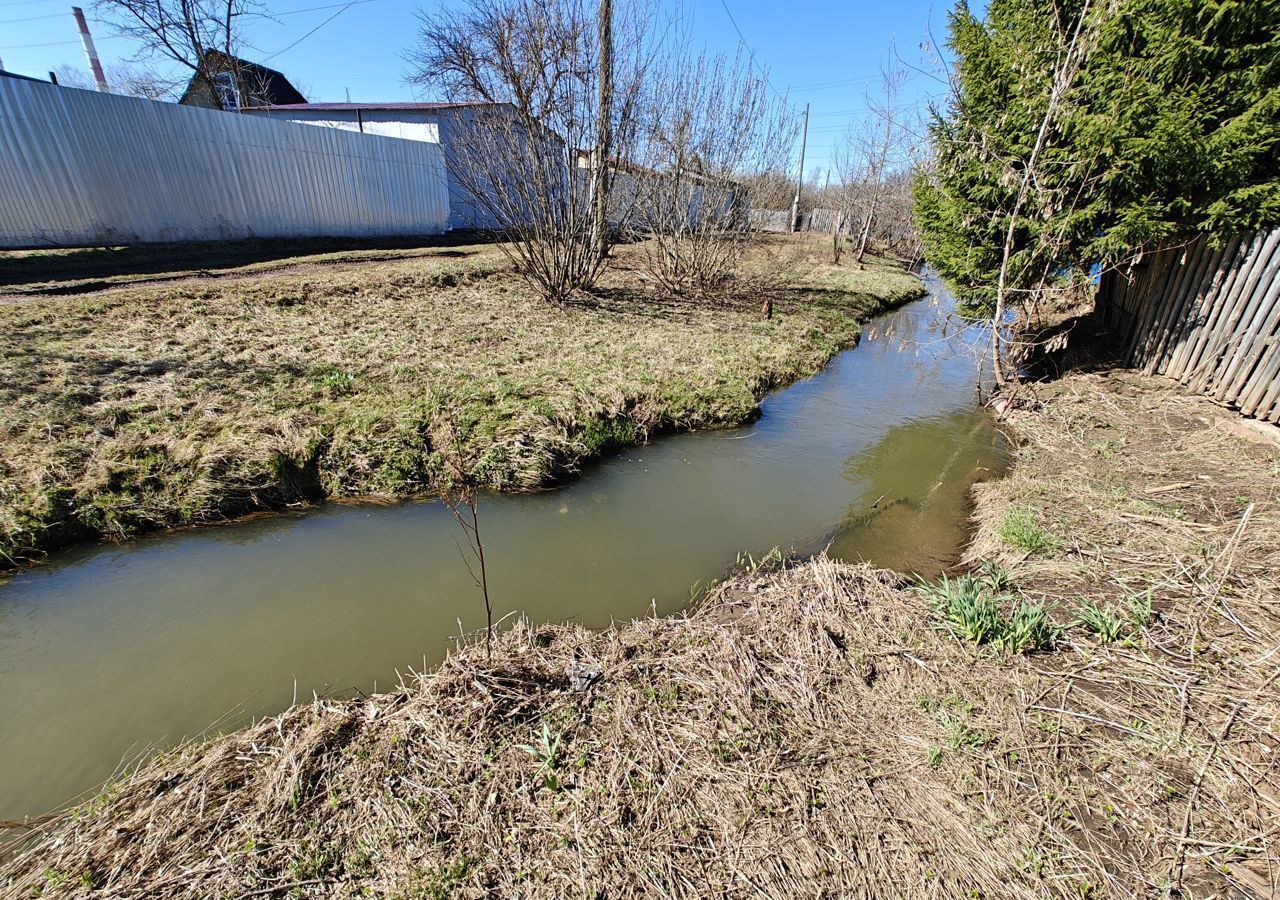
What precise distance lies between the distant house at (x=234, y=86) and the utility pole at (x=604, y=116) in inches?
610

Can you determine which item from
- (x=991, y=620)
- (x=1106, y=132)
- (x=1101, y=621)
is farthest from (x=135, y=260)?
(x=1106, y=132)

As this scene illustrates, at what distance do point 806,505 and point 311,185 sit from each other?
1367cm

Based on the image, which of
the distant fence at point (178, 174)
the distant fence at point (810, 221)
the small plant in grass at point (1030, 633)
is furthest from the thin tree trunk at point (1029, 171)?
the distant fence at point (810, 221)


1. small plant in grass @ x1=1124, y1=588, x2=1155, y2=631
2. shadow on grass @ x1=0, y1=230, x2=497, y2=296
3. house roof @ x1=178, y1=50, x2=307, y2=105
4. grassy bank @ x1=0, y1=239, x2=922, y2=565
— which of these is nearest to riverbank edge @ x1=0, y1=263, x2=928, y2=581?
grassy bank @ x1=0, y1=239, x2=922, y2=565

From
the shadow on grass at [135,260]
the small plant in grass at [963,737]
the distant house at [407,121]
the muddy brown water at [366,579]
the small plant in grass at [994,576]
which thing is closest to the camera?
the small plant in grass at [963,737]

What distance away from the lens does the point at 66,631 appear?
3.09m

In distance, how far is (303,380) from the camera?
5.61 metres

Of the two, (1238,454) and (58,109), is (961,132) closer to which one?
(1238,454)

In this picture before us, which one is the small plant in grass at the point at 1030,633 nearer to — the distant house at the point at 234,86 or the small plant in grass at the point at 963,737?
the small plant in grass at the point at 963,737

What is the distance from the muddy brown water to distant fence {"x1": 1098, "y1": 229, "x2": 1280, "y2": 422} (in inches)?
92.2

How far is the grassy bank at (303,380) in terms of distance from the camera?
412cm

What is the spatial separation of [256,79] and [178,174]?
21235 millimetres

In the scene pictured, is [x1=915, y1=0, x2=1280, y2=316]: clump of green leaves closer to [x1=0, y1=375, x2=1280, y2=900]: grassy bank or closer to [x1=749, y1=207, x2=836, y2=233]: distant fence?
[x1=0, y1=375, x2=1280, y2=900]: grassy bank

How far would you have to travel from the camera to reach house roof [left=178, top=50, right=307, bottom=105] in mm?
18797
